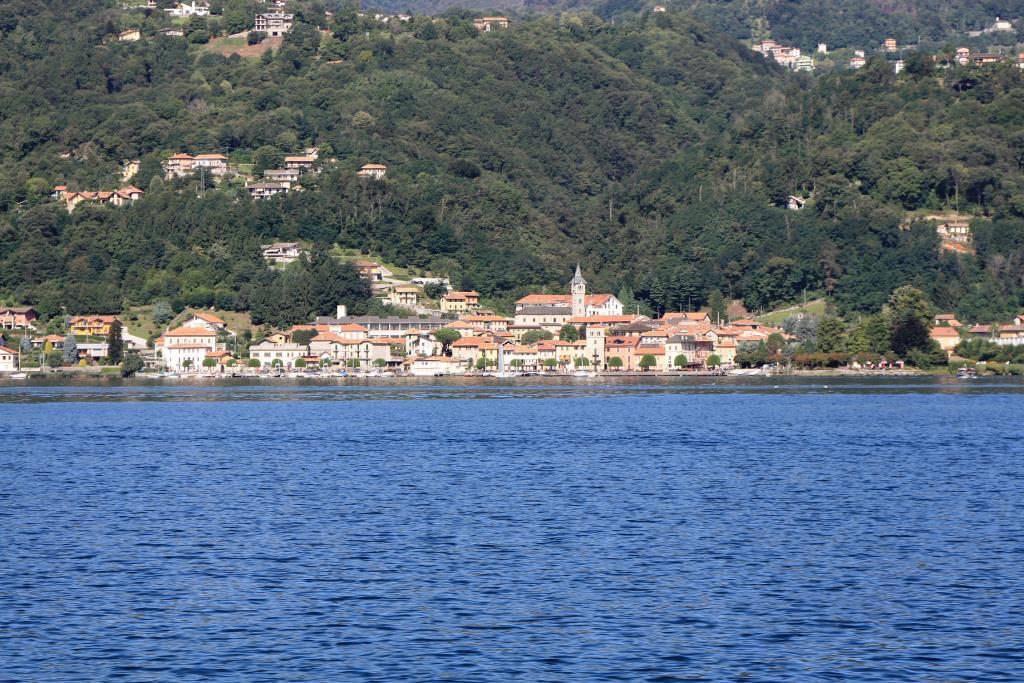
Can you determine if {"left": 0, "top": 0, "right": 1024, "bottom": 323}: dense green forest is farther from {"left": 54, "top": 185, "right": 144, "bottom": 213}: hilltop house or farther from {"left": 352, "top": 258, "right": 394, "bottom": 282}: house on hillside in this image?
{"left": 352, "top": 258, "right": 394, "bottom": 282}: house on hillside

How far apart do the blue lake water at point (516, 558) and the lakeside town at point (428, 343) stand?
246 ft

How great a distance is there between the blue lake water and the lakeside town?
75.0 m

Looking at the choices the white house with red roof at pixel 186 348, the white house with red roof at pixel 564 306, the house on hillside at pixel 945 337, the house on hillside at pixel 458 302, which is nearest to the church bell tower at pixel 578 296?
the white house with red roof at pixel 564 306

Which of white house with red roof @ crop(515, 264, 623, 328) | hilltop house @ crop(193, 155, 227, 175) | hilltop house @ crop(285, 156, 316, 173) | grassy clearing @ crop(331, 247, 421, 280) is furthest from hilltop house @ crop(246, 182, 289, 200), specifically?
white house with red roof @ crop(515, 264, 623, 328)

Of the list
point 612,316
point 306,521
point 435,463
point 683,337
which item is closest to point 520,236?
point 612,316

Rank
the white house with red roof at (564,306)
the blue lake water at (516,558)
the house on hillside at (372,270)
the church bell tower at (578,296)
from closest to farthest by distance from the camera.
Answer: the blue lake water at (516,558)
the white house with red roof at (564,306)
the church bell tower at (578,296)
the house on hillside at (372,270)

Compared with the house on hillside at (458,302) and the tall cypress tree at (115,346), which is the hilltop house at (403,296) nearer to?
the house on hillside at (458,302)

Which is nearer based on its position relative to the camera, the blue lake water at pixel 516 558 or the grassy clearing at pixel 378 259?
the blue lake water at pixel 516 558

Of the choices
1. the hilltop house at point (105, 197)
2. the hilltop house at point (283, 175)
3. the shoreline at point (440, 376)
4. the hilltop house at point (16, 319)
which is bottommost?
the shoreline at point (440, 376)

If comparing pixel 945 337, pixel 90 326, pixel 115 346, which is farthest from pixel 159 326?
pixel 945 337

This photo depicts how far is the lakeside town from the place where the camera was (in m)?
132

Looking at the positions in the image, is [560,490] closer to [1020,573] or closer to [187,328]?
[1020,573]

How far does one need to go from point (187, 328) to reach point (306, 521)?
4084 inches

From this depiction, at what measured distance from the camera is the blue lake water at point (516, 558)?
20297 mm
